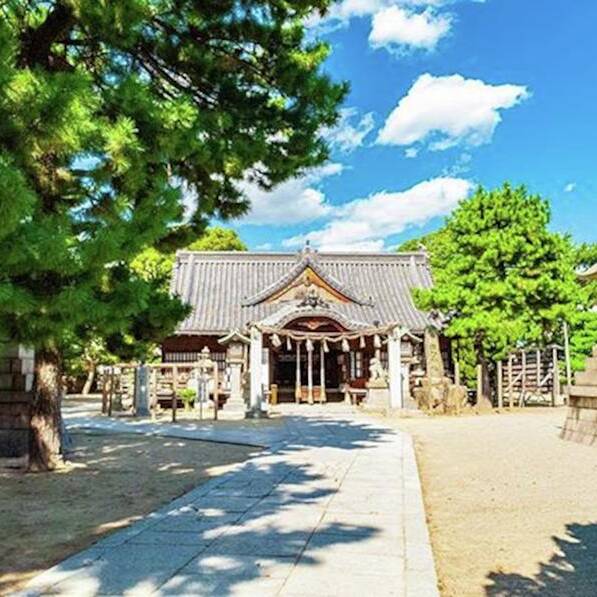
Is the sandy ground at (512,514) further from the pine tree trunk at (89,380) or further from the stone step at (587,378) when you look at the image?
the pine tree trunk at (89,380)

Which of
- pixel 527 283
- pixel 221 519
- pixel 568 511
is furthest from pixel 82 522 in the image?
pixel 527 283

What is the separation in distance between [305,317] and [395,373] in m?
5.12

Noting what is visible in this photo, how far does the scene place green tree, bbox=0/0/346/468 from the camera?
13.4 feet

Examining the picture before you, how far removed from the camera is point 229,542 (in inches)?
161

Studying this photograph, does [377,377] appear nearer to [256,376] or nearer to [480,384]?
[480,384]

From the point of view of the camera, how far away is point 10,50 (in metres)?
3.95

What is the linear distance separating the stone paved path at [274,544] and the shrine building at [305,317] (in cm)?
1121

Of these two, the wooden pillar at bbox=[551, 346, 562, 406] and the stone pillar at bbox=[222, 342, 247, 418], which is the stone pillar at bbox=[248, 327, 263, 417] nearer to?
the stone pillar at bbox=[222, 342, 247, 418]

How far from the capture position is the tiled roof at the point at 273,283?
22797 millimetres

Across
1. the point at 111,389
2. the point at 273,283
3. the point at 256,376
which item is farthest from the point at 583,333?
the point at 111,389

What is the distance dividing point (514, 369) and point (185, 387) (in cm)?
1095

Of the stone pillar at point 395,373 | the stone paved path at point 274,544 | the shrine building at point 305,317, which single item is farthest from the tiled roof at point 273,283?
the stone paved path at point 274,544

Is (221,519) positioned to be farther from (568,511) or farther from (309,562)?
(568,511)

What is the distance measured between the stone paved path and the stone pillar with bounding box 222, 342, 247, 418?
12082mm
